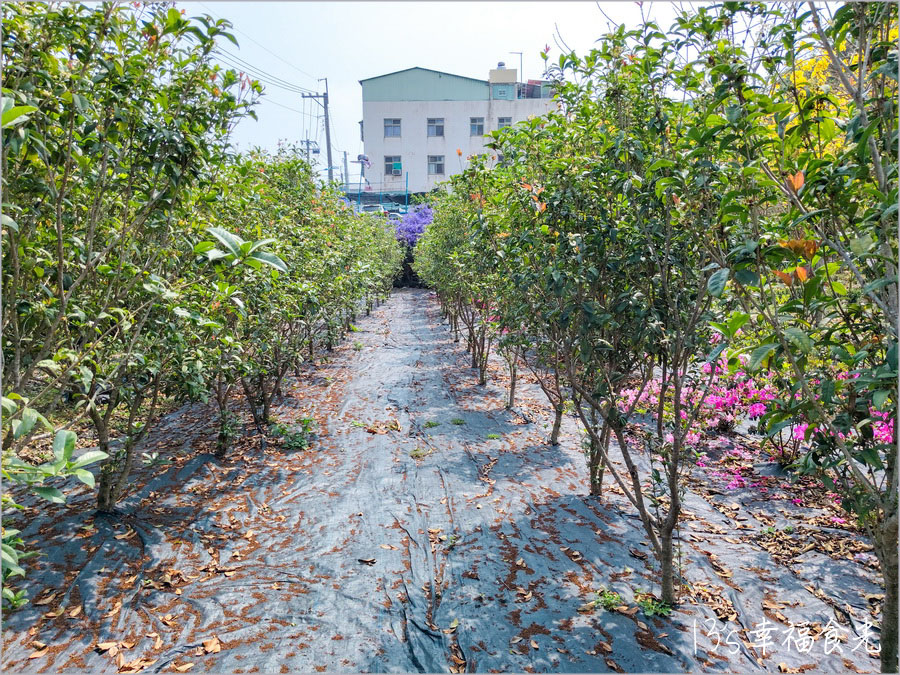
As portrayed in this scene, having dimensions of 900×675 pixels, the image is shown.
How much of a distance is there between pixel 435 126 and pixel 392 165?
3.21m

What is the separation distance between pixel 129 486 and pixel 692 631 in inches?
160

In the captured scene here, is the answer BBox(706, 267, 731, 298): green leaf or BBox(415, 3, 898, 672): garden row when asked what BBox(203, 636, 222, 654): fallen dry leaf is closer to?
BBox(415, 3, 898, 672): garden row

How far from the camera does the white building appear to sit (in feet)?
92.6

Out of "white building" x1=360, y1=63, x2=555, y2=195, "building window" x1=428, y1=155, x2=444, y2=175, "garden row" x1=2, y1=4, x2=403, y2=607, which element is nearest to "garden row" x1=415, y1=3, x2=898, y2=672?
"garden row" x1=2, y1=4, x2=403, y2=607

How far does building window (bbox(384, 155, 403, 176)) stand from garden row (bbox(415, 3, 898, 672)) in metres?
27.0

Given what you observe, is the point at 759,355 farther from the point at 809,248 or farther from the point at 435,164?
the point at 435,164

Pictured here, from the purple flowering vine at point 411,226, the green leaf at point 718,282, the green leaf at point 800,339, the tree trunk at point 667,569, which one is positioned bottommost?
the tree trunk at point 667,569

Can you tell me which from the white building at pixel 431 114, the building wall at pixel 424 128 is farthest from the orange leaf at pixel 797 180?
the building wall at pixel 424 128

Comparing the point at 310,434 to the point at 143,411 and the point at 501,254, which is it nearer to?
the point at 143,411

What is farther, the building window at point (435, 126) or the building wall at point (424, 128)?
the building window at point (435, 126)

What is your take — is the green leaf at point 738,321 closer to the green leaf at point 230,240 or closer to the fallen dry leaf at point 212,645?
the green leaf at point 230,240

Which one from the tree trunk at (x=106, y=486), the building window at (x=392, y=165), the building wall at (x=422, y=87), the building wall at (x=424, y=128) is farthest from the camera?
the building window at (x=392, y=165)

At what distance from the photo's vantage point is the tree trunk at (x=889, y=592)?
178 centimetres

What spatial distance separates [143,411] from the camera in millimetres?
5703
